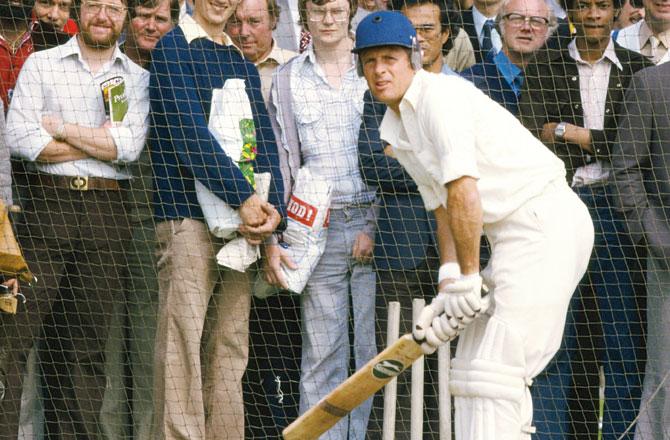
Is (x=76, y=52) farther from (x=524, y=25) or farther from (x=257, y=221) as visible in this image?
(x=524, y=25)

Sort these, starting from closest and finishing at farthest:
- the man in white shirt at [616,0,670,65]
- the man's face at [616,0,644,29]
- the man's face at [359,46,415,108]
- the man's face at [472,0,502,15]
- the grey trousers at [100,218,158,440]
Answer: the man's face at [359,46,415,108] < the grey trousers at [100,218,158,440] < the man in white shirt at [616,0,670,65] < the man's face at [472,0,502,15] < the man's face at [616,0,644,29]

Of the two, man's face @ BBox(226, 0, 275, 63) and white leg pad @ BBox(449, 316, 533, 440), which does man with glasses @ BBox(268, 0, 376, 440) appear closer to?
man's face @ BBox(226, 0, 275, 63)

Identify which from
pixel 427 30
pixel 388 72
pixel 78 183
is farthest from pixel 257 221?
pixel 388 72

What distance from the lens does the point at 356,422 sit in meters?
7.61

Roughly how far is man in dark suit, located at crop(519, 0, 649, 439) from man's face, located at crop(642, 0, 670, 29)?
22 cm

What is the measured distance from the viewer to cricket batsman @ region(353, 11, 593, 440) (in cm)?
599

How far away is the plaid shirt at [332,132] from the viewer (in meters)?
7.64

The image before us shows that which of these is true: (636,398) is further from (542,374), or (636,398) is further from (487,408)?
(487,408)

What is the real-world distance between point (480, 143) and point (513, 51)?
181 cm

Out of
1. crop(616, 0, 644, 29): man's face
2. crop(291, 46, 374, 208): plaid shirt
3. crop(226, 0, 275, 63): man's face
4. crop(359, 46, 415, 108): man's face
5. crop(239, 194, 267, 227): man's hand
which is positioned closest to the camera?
Result: crop(359, 46, 415, 108): man's face

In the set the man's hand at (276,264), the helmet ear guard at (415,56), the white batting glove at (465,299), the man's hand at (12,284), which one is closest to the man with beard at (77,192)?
the man's hand at (12,284)

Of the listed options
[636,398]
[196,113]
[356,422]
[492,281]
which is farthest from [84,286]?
[636,398]

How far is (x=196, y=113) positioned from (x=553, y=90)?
1.82 meters

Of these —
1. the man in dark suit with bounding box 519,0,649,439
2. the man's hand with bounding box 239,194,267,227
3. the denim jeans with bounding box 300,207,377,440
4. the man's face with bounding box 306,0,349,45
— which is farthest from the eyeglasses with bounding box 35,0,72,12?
the man in dark suit with bounding box 519,0,649,439
